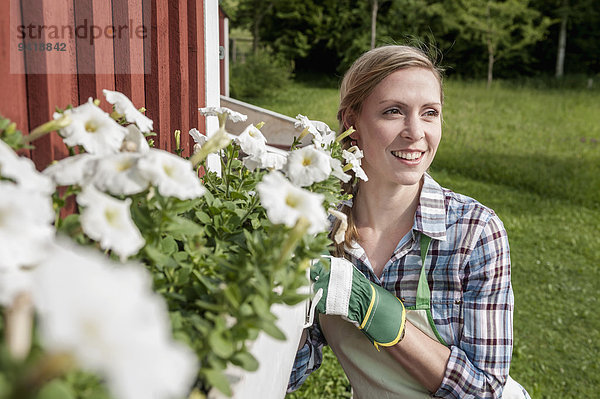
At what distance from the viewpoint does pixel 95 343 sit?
0.37 metres

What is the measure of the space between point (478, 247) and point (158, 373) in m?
1.70

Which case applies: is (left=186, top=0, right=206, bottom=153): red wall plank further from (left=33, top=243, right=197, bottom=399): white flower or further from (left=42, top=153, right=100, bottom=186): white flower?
(left=33, top=243, right=197, bottom=399): white flower

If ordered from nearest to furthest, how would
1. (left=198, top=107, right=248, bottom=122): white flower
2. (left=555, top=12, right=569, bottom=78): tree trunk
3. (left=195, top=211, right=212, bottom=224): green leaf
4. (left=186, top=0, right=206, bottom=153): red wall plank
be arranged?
(left=195, top=211, right=212, bottom=224): green leaf
(left=198, top=107, right=248, bottom=122): white flower
(left=186, top=0, right=206, bottom=153): red wall plank
(left=555, top=12, right=569, bottom=78): tree trunk

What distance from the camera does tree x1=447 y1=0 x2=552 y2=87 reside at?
2298 cm

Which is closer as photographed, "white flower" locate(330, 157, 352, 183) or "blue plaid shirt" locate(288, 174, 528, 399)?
"white flower" locate(330, 157, 352, 183)

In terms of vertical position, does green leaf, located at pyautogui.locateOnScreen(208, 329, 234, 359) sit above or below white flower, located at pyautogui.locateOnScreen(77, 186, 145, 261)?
below

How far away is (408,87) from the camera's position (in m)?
1.98

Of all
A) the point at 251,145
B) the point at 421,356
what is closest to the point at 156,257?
the point at 251,145

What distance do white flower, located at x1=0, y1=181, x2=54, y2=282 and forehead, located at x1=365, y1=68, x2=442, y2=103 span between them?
5.41 feet

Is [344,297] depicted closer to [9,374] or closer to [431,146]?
[431,146]

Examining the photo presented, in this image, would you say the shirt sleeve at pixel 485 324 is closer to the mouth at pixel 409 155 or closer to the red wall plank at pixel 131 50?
the mouth at pixel 409 155

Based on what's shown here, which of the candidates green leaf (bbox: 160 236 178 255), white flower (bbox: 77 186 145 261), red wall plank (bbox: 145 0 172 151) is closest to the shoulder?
red wall plank (bbox: 145 0 172 151)

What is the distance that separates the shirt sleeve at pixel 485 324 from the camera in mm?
1821

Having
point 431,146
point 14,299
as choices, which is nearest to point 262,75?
point 431,146
